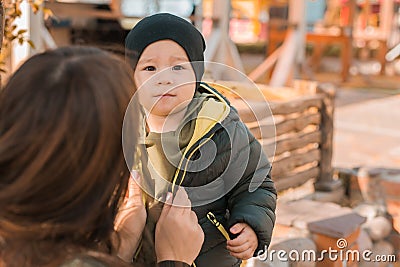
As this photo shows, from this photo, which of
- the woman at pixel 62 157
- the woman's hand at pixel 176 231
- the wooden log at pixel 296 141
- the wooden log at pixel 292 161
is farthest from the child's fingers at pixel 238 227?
the wooden log at pixel 296 141

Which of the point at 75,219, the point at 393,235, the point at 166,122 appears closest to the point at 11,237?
the point at 75,219

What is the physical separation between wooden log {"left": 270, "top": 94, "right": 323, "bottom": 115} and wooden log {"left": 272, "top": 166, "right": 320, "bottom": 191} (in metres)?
0.42

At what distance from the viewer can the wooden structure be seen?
13.8ft

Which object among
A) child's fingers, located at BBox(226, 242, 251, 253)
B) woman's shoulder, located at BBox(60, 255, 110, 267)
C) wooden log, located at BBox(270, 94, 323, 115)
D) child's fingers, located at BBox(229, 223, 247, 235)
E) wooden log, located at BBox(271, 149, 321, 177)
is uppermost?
woman's shoulder, located at BBox(60, 255, 110, 267)

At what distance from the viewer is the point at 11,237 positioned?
1023 mm

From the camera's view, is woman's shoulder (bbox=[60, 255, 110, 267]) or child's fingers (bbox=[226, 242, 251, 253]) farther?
child's fingers (bbox=[226, 242, 251, 253])

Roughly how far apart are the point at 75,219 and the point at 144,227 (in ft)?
0.92

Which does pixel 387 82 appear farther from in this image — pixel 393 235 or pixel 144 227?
pixel 144 227

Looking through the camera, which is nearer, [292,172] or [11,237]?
[11,237]

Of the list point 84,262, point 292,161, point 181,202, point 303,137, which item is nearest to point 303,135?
point 303,137

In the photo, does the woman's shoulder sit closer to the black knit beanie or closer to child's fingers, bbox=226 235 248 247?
child's fingers, bbox=226 235 248 247

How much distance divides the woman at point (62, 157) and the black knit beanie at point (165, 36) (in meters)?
0.39

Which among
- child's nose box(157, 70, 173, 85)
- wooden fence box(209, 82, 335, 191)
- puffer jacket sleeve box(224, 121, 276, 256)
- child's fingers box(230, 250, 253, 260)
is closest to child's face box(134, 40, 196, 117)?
child's nose box(157, 70, 173, 85)

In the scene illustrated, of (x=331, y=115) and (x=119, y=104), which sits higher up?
(x=119, y=104)
